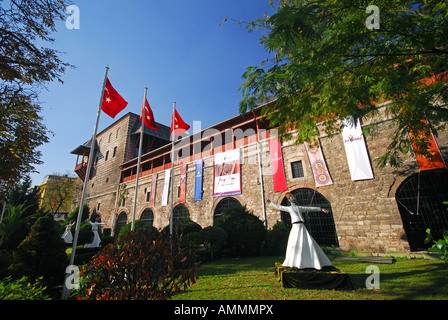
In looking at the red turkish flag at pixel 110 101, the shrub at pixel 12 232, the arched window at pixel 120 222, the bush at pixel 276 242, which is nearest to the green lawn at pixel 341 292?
the bush at pixel 276 242

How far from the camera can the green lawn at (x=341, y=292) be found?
11.9 ft

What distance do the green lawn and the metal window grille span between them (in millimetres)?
5348

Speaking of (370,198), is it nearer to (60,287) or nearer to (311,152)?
(311,152)

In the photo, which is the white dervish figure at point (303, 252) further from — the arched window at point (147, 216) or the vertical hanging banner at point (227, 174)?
the arched window at point (147, 216)

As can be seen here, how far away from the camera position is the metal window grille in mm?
10789

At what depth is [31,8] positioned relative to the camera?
18.0ft

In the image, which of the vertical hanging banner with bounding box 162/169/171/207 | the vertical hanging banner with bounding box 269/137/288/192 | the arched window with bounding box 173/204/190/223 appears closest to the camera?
the vertical hanging banner with bounding box 269/137/288/192

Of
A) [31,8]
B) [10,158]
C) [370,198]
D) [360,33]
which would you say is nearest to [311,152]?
[370,198]

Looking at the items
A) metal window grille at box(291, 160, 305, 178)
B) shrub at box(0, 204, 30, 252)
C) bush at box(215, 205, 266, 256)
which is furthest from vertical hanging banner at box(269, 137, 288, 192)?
shrub at box(0, 204, 30, 252)

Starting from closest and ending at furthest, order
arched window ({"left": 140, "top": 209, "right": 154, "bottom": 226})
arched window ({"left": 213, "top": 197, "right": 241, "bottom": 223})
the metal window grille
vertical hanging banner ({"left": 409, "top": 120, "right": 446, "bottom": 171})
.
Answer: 1. vertical hanging banner ({"left": 409, "top": 120, "right": 446, "bottom": 171})
2. the metal window grille
3. arched window ({"left": 213, "top": 197, "right": 241, "bottom": 223})
4. arched window ({"left": 140, "top": 209, "right": 154, "bottom": 226})

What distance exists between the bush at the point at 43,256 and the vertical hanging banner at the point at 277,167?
9.51m

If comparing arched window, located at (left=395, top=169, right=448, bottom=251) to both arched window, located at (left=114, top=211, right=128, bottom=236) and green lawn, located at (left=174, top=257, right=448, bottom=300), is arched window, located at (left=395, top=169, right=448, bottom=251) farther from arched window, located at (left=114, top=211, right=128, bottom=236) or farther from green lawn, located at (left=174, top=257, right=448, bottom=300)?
arched window, located at (left=114, top=211, right=128, bottom=236)

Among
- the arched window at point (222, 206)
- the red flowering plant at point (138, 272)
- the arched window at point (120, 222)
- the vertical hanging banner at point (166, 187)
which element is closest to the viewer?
the red flowering plant at point (138, 272)

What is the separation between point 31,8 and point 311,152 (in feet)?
38.8
